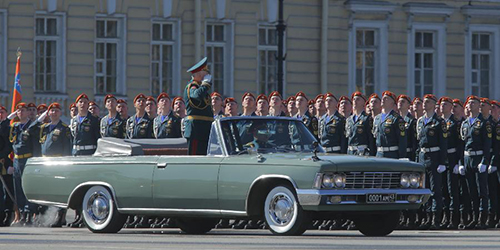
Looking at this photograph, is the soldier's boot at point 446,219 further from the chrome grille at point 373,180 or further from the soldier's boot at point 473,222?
the chrome grille at point 373,180

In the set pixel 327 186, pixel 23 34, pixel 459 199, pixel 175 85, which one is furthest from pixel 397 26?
pixel 327 186

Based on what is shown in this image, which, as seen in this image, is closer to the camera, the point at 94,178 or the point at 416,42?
the point at 94,178

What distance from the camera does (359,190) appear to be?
701 inches

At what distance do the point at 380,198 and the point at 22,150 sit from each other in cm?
818

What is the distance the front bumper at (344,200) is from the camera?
17.6 m

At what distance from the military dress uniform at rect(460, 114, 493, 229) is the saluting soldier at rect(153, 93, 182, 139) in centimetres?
403

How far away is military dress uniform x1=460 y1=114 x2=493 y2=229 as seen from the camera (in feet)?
75.8

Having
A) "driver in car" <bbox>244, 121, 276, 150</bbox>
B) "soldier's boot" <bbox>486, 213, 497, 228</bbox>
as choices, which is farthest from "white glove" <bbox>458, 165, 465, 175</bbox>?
"driver in car" <bbox>244, 121, 276, 150</bbox>

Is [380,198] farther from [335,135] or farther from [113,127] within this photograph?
[113,127]

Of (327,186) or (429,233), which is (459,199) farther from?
(327,186)

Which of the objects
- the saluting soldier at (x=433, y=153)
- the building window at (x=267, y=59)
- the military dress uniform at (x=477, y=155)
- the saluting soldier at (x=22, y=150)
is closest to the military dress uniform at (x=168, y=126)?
the saluting soldier at (x=22, y=150)

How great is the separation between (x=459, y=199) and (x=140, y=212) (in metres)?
5.73

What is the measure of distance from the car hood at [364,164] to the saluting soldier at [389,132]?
3.88 meters

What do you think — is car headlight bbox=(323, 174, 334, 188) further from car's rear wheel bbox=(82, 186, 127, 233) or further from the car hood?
car's rear wheel bbox=(82, 186, 127, 233)
